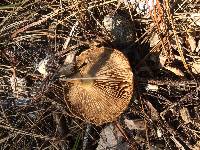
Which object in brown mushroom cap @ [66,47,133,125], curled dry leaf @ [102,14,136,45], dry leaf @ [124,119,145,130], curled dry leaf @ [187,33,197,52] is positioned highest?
curled dry leaf @ [102,14,136,45]

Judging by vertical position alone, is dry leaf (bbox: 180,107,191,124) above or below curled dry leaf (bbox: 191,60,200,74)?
below

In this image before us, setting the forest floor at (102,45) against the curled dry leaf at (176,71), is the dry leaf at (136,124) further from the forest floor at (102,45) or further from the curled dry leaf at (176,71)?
the curled dry leaf at (176,71)

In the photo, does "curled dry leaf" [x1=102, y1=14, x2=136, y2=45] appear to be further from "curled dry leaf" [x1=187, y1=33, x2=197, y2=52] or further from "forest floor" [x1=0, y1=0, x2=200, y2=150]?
"curled dry leaf" [x1=187, y1=33, x2=197, y2=52]

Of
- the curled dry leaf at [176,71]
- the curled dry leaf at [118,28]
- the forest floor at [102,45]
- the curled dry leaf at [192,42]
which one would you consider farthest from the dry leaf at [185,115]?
the curled dry leaf at [118,28]

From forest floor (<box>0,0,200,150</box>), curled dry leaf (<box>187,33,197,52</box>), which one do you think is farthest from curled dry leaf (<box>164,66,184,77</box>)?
curled dry leaf (<box>187,33,197,52</box>)

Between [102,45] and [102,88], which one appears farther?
[102,45]

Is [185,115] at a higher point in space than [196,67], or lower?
lower

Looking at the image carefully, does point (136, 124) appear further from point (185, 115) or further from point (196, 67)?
point (196, 67)

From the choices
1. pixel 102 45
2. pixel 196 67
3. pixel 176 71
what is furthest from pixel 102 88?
pixel 196 67
